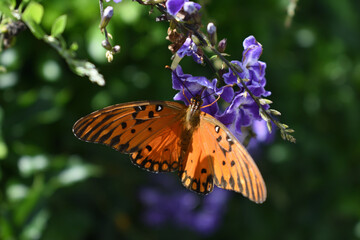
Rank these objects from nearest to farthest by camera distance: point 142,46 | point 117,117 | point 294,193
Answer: point 117,117 < point 142,46 < point 294,193

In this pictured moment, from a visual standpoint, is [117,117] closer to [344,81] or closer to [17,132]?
[17,132]

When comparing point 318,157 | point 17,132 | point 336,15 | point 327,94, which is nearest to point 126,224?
point 17,132

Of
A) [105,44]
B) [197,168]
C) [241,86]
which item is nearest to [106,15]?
[105,44]

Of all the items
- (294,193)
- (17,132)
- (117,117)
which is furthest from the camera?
(294,193)

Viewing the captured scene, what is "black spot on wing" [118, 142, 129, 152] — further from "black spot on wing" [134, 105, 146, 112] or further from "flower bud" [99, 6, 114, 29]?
"flower bud" [99, 6, 114, 29]

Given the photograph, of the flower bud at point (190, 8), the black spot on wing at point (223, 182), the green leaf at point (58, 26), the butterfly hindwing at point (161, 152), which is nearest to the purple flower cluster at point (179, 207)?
the butterfly hindwing at point (161, 152)

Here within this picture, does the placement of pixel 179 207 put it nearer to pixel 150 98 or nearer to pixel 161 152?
pixel 150 98

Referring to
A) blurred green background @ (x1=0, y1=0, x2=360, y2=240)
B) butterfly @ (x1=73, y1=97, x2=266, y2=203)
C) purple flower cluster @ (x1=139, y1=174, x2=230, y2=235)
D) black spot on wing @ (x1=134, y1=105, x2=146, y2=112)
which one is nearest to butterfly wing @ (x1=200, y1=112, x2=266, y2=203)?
butterfly @ (x1=73, y1=97, x2=266, y2=203)
